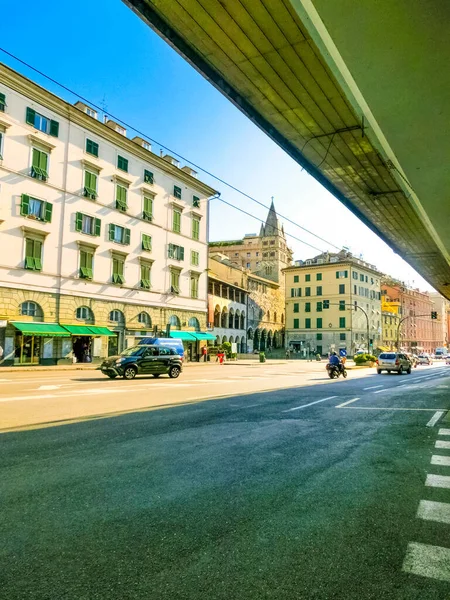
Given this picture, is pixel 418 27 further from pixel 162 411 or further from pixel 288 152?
pixel 162 411

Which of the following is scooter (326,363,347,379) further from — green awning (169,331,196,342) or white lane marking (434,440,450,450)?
white lane marking (434,440,450,450)

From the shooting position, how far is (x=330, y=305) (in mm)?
76875

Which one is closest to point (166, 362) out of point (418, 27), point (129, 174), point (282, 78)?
point (282, 78)

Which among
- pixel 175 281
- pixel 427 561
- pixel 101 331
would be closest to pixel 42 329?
pixel 101 331

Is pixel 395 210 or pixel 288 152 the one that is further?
pixel 395 210

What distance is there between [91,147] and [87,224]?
6.28m

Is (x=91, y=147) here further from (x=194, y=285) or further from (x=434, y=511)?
(x=434, y=511)

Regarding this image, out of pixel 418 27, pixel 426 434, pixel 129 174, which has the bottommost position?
pixel 426 434

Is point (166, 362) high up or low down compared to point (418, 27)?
down

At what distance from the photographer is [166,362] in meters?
22.2

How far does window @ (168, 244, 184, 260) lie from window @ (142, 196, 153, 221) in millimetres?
3711

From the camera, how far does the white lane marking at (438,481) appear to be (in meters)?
5.09

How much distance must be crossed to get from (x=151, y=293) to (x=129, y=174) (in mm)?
10839

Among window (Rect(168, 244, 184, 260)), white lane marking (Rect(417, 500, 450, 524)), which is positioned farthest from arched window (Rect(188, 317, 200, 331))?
white lane marking (Rect(417, 500, 450, 524))
